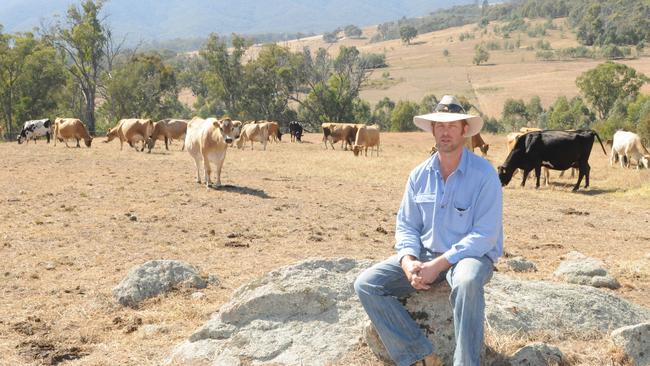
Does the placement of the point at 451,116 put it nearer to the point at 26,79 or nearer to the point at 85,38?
the point at 85,38

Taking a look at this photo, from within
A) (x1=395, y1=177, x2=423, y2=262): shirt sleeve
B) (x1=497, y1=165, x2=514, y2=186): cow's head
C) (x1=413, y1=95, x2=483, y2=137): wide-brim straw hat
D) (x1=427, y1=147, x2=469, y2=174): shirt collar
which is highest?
(x1=413, y1=95, x2=483, y2=137): wide-brim straw hat

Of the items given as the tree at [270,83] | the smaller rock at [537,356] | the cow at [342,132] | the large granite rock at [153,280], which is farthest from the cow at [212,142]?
the tree at [270,83]

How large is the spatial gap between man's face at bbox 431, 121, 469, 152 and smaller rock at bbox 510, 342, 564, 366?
1.58 meters

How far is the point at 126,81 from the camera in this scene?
61.9 meters

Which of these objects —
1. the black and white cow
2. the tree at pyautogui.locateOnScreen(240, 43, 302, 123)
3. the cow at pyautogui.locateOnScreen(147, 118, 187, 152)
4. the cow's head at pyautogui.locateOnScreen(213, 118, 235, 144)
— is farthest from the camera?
the tree at pyautogui.locateOnScreen(240, 43, 302, 123)

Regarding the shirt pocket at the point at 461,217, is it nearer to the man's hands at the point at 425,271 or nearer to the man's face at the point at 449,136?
the man's hands at the point at 425,271

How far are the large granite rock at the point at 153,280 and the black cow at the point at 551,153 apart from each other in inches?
539

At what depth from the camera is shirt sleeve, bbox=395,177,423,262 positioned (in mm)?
5074

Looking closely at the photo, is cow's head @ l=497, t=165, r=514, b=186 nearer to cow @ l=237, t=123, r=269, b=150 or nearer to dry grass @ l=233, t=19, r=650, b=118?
cow @ l=237, t=123, r=269, b=150

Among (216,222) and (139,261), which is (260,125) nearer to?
(216,222)

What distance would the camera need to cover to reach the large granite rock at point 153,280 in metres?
7.40

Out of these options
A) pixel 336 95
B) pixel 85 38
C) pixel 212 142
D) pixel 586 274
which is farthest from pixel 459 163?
pixel 336 95

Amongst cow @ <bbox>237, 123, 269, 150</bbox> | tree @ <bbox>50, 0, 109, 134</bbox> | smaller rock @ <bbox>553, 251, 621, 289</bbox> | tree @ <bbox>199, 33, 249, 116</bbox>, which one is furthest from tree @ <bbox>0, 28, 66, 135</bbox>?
smaller rock @ <bbox>553, 251, 621, 289</bbox>

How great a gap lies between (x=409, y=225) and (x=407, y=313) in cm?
69
